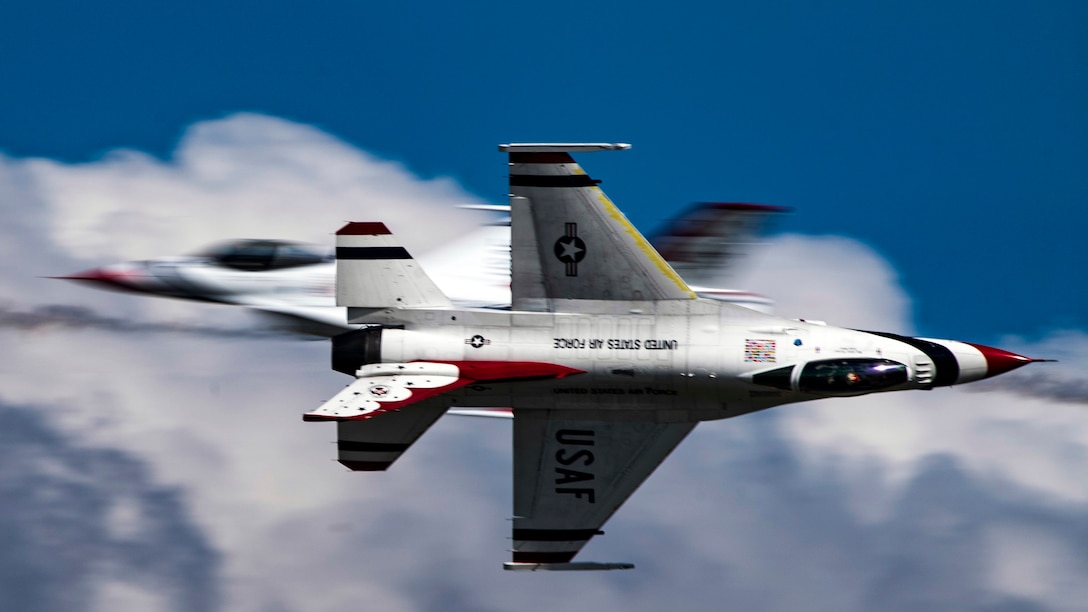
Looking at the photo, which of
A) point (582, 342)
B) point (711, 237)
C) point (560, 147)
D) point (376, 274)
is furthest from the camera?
point (711, 237)

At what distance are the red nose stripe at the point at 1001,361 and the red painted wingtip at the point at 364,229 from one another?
9095 mm

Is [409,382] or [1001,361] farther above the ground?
[1001,361]

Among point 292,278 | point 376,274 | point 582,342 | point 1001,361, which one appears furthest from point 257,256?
point 1001,361

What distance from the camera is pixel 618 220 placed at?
21672mm

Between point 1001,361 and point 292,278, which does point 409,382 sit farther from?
point 1001,361

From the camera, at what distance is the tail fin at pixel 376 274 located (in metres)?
21.4

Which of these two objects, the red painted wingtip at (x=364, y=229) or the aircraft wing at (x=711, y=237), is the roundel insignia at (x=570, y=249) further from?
the aircraft wing at (x=711, y=237)

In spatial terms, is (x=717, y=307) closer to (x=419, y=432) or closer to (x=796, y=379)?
(x=796, y=379)

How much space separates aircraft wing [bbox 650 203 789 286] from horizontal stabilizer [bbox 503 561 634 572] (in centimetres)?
702

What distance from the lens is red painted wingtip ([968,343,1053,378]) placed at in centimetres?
2125

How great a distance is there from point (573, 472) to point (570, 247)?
390cm

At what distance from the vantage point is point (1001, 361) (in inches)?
837

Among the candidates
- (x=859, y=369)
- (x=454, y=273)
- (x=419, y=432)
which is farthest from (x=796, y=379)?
(x=454, y=273)

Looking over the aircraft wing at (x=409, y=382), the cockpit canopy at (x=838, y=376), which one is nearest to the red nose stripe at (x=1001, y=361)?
the cockpit canopy at (x=838, y=376)
